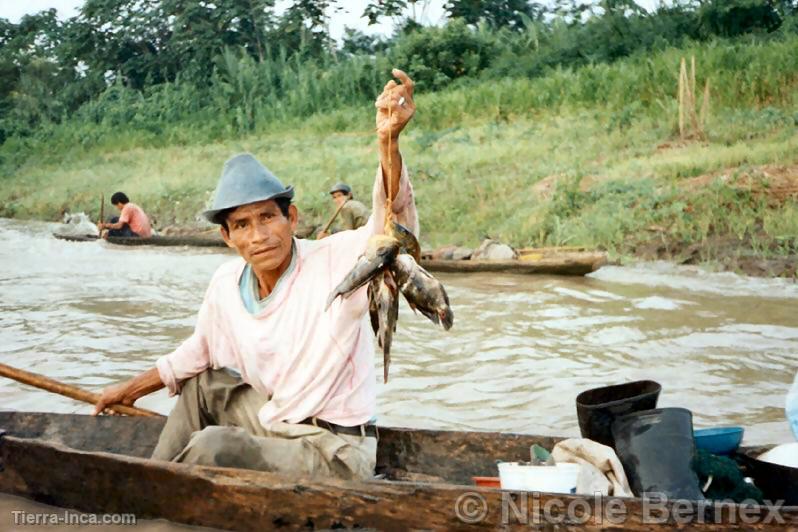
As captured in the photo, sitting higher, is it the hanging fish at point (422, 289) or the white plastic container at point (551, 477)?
the hanging fish at point (422, 289)

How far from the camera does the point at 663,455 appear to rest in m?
2.28

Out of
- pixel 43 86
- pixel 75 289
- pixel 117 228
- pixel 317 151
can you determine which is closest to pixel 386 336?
pixel 75 289

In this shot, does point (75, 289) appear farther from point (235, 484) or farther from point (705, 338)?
point (235, 484)

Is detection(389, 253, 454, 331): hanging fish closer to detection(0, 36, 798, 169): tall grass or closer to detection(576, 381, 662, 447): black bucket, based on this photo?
detection(576, 381, 662, 447): black bucket

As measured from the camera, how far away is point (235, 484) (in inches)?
93.0

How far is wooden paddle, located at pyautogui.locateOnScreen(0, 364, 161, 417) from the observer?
2816 mm

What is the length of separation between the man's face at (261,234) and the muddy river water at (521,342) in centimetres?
225

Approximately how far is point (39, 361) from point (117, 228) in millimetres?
4694

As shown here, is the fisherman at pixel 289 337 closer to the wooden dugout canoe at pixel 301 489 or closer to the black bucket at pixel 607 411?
the wooden dugout canoe at pixel 301 489

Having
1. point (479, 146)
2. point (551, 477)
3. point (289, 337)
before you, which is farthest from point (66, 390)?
point (479, 146)

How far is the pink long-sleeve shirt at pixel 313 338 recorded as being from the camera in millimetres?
2348

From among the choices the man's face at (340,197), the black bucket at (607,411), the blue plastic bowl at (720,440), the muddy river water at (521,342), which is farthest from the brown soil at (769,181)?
the black bucket at (607,411)

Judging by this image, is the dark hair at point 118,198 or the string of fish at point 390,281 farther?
the dark hair at point 118,198

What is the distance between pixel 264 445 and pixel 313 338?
0.92 ft
